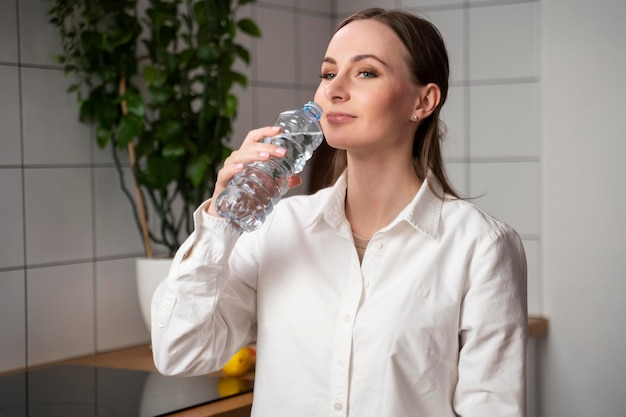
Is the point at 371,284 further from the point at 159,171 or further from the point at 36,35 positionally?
the point at 36,35

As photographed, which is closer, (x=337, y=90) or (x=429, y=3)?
(x=337, y=90)

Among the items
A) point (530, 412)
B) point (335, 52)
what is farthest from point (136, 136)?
point (530, 412)

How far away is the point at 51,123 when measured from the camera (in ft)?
6.91

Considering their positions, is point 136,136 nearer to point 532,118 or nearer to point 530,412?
point 532,118

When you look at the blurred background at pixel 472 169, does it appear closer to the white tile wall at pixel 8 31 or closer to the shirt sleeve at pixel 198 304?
the white tile wall at pixel 8 31

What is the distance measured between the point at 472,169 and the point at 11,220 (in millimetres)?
1370

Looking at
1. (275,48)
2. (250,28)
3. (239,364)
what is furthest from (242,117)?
(239,364)

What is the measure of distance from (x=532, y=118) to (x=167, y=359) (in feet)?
5.38

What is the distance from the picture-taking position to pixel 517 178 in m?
2.60

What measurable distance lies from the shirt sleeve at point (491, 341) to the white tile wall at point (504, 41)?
143 cm

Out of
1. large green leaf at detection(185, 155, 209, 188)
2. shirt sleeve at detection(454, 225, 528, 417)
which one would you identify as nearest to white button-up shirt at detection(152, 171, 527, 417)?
shirt sleeve at detection(454, 225, 528, 417)

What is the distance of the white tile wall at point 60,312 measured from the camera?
2088mm

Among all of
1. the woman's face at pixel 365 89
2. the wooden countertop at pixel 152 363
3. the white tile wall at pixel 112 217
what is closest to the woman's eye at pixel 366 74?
the woman's face at pixel 365 89

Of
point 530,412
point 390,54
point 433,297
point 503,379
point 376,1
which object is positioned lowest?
point 530,412
